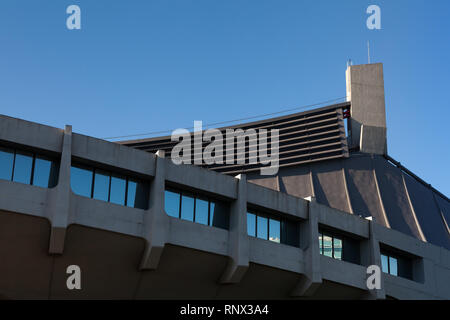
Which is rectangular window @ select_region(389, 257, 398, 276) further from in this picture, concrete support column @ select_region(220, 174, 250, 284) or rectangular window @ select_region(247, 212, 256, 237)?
concrete support column @ select_region(220, 174, 250, 284)

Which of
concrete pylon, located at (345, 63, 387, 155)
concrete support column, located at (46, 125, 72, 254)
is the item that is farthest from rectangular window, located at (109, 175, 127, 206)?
concrete pylon, located at (345, 63, 387, 155)

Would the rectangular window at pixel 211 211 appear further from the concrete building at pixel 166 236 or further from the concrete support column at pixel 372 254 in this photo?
the concrete support column at pixel 372 254

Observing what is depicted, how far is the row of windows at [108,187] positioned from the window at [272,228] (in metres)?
6.00

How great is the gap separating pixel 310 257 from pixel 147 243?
30.0ft

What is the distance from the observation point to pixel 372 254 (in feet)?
111

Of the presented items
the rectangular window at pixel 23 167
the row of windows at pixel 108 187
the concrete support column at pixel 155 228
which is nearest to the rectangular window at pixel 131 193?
the row of windows at pixel 108 187

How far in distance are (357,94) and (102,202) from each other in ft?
102

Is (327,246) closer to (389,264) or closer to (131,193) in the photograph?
(389,264)

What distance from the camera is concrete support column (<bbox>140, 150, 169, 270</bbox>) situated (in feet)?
83.5

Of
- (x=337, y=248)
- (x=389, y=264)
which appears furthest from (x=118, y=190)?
(x=389, y=264)

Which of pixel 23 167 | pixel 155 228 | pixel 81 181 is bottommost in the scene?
pixel 155 228

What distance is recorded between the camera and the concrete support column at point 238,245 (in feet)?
90.7

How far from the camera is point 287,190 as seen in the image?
4753 centimetres
